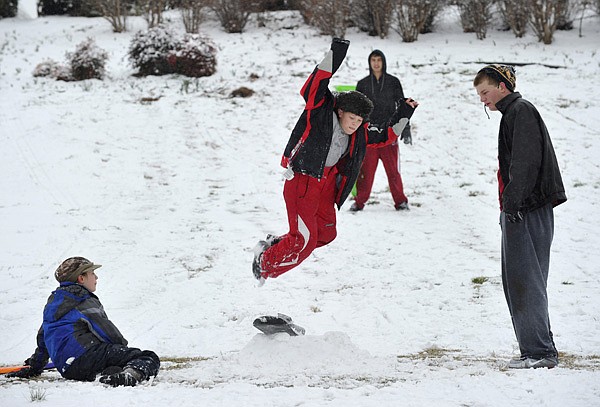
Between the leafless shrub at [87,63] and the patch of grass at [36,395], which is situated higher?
the leafless shrub at [87,63]

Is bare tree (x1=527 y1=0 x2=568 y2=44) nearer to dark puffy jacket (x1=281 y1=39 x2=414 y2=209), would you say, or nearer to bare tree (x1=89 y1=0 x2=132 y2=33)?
bare tree (x1=89 y1=0 x2=132 y2=33)

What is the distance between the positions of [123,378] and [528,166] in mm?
2659

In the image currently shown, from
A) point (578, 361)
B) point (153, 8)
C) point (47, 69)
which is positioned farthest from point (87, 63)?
point (578, 361)

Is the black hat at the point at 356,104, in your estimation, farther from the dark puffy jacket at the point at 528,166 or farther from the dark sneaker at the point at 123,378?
the dark sneaker at the point at 123,378

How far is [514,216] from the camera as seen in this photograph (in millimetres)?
4074

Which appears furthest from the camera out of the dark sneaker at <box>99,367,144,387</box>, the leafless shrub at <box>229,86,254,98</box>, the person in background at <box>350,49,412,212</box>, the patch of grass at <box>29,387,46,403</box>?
the leafless shrub at <box>229,86,254,98</box>

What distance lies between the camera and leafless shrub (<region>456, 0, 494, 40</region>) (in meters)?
18.4

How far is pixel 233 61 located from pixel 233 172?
7.58 metres

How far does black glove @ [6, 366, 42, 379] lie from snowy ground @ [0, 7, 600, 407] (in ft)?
0.65

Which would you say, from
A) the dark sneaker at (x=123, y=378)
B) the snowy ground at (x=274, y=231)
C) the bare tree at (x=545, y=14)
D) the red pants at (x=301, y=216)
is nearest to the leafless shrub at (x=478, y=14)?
the bare tree at (x=545, y=14)

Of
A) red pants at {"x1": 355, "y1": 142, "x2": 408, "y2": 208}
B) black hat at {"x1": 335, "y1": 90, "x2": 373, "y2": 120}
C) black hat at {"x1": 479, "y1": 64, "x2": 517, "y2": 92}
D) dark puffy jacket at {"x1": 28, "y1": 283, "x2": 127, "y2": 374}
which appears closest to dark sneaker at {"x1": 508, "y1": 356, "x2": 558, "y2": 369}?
black hat at {"x1": 479, "y1": 64, "x2": 517, "y2": 92}

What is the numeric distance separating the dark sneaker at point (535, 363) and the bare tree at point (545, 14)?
15.1 m

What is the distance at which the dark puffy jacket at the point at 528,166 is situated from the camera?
404 centimetres

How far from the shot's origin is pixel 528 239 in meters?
4.11
